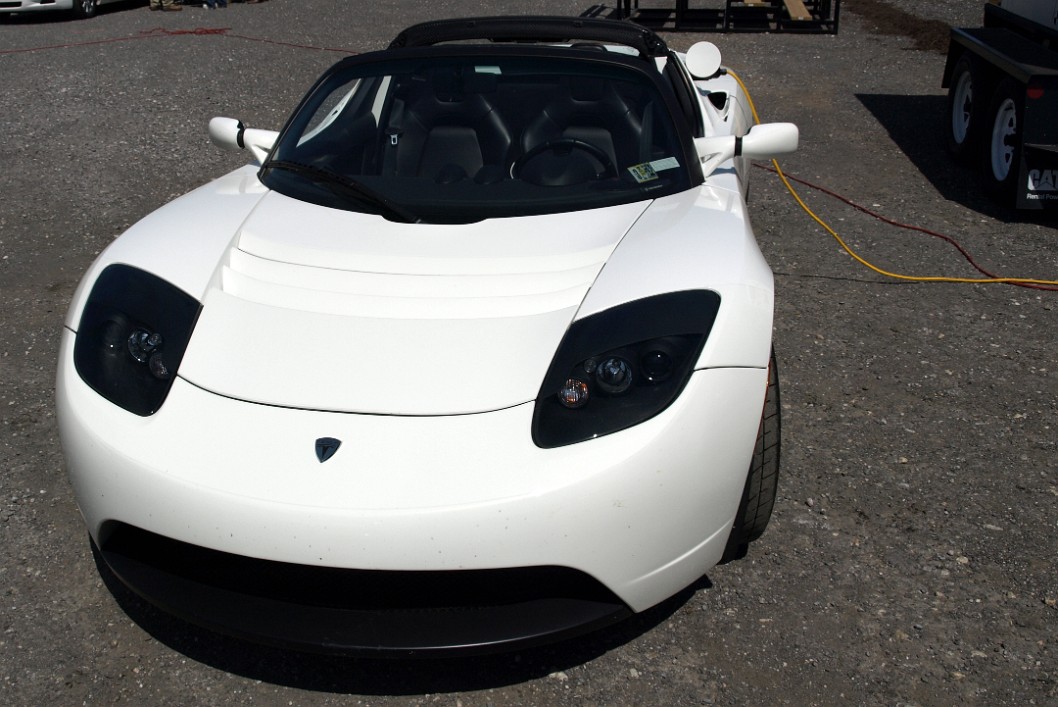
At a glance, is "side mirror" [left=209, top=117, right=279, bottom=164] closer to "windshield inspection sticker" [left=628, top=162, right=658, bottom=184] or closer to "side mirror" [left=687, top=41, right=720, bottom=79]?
"windshield inspection sticker" [left=628, top=162, right=658, bottom=184]

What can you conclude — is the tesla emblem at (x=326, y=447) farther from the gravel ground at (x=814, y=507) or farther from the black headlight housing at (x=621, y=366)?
the gravel ground at (x=814, y=507)

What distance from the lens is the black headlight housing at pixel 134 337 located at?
2.46m

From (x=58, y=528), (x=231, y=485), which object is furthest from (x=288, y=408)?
(x=58, y=528)

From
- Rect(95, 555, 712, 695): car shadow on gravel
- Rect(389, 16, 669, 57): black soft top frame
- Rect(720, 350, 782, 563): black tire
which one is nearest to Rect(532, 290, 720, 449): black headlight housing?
Rect(720, 350, 782, 563): black tire

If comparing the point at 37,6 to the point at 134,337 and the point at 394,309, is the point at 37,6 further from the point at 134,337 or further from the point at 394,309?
the point at 394,309

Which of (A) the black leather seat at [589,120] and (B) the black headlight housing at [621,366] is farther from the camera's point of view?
(A) the black leather seat at [589,120]

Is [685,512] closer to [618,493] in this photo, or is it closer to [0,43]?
[618,493]

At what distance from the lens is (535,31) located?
3994 mm

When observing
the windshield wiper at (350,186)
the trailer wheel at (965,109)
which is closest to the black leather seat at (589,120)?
the windshield wiper at (350,186)

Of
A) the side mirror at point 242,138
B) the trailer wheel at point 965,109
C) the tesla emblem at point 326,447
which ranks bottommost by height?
the trailer wheel at point 965,109

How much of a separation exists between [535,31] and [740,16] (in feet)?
31.7

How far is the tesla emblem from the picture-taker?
2.20 meters

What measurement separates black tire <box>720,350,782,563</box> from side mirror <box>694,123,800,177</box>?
0.93 m

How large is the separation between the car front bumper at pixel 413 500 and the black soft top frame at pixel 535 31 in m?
2.04
